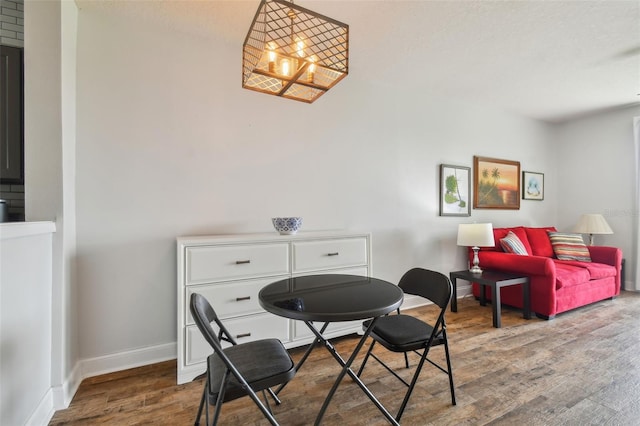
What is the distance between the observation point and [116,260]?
2.29 meters

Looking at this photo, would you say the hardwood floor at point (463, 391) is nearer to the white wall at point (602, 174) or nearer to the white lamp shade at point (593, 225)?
the white lamp shade at point (593, 225)

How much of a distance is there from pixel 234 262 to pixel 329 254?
83 centimetres

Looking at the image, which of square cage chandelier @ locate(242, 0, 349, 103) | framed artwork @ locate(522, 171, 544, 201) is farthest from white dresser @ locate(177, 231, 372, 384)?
framed artwork @ locate(522, 171, 544, 201)

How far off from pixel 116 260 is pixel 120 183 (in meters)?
0.61

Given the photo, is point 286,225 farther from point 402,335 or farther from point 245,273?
point 402,335

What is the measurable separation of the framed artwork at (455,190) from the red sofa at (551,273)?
1.88ft

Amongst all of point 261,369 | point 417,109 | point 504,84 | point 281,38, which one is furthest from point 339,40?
point 504,84

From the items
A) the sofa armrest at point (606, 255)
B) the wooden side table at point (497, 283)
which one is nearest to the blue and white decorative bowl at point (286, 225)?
the wooden side table at point (497, 283)

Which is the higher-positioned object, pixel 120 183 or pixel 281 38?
pixel 281 38

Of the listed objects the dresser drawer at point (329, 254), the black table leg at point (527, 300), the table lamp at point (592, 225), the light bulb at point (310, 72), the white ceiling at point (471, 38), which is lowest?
the black table leg at point (527, 300)

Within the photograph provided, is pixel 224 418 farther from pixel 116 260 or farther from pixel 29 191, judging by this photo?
pixel 29 191

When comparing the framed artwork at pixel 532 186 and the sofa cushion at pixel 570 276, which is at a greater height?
the framed artwork at pixel 532 186

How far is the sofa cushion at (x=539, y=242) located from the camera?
13.9ft

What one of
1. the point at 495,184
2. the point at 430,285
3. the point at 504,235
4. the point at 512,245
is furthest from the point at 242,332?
the point at 495,184
